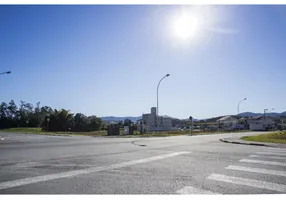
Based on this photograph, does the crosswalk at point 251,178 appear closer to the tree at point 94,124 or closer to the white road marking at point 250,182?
the white road marking at point 250,182

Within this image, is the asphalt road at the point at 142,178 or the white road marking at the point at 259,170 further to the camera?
the white road marking at the point at 259,170

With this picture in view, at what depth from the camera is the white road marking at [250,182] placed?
6.75m

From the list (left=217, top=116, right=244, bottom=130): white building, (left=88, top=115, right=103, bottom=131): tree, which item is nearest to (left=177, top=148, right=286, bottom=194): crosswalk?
(left=88, top=115, right=103, bottom=131): tree

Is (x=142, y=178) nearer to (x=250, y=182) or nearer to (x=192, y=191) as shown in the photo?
(x=192, y=191)

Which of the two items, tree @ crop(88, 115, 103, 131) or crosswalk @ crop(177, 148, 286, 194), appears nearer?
crosswalk @ crop(177, 148, 286, 194)

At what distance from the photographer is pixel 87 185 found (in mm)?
6961

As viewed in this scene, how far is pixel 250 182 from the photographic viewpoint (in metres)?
7.28

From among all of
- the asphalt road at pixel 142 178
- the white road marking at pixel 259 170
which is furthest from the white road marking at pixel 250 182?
the white road marking at pixel 259 170

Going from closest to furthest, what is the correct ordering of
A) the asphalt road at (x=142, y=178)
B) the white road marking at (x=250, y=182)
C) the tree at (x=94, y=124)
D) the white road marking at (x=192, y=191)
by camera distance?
the white road marking at (x=192, y=191) < the asphalt road at (x=142, y=178) < the white road marking at (x=250, y=182) < the tree at (x=94, y=124)

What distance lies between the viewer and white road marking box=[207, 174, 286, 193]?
6.75 metres

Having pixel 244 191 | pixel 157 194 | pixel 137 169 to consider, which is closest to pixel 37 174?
pixel 137 169

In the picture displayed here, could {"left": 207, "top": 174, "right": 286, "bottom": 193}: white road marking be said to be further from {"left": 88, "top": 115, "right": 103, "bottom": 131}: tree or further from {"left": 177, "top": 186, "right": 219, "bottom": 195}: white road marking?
{"left": 88, "top": 115, "right": 103, "bottom": 131}: tree

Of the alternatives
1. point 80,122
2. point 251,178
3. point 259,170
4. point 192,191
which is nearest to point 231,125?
point 80,122
